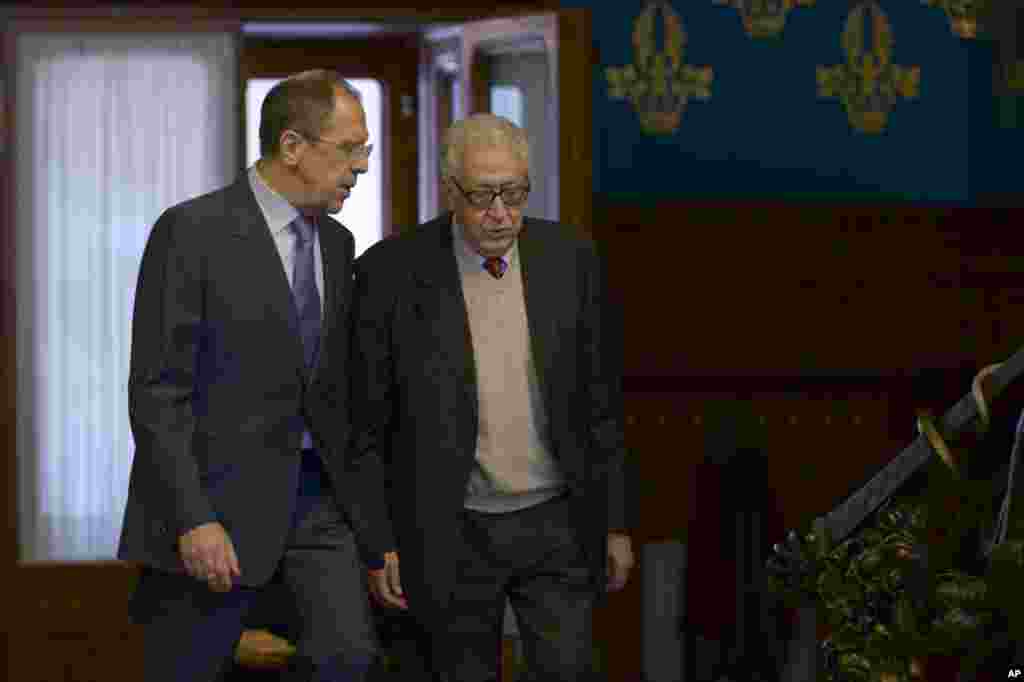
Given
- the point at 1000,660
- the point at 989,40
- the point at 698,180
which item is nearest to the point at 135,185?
the point at 698,180

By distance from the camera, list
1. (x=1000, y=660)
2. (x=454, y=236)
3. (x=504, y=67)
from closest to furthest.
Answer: (x=1000, y=660) < (x=454, y=236) < (x=504, y=67)

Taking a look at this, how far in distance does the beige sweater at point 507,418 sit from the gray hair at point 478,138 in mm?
261

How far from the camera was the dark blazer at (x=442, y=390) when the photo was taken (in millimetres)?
3445

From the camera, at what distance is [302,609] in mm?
3332

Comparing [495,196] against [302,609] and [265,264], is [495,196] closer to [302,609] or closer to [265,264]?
[265,264]

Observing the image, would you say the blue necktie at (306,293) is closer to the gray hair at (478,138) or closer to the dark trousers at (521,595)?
the gray hair at (478,138)

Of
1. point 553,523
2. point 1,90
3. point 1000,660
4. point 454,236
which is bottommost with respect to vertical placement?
point 553,523

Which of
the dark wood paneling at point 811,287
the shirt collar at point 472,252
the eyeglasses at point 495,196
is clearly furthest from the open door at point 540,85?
the eyeglasses at point 495,196

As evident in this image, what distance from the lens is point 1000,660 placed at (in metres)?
1.43

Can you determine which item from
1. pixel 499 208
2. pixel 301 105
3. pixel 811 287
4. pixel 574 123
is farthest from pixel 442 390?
pixel 811 287

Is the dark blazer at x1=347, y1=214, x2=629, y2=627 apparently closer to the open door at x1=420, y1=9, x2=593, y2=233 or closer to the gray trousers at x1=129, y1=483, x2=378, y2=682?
the gray trousers at x1=129, y1=483, x2=378, y2=682

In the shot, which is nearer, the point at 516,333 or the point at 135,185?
the point at 516,333

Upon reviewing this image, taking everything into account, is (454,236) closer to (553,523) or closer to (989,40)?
(553,523)

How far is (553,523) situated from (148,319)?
84 cm
